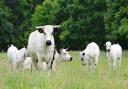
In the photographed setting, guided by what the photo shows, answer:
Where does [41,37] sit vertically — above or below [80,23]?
above

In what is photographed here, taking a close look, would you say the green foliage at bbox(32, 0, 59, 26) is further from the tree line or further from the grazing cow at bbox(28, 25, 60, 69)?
the grazing cow at bbox(28, 25, 60, 69)

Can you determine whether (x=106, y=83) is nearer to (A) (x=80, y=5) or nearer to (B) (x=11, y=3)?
(A) (x=80, y=5)

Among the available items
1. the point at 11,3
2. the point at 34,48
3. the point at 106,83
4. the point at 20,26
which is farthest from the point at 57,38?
the point at 106,83

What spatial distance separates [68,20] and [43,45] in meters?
54.0

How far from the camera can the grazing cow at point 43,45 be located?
1477 centimetres

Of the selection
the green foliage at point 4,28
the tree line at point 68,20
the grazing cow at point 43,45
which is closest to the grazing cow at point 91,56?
the grazing cow at point 43,45

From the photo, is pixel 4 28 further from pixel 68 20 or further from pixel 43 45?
pixel 43 45

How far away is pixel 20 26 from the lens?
75.4 meters

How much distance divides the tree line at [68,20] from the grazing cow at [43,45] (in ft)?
117

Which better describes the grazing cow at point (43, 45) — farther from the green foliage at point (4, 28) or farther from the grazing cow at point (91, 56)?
the green foliage at point (4, 28)

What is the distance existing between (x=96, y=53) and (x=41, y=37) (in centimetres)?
859

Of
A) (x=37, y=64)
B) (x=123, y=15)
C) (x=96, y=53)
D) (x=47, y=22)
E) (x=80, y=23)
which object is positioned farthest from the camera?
(x=47, y=22)

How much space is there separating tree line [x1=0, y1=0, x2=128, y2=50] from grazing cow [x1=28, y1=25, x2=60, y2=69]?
117ft

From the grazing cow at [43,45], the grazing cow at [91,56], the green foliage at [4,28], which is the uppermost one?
the grazing cow at [43,45]
